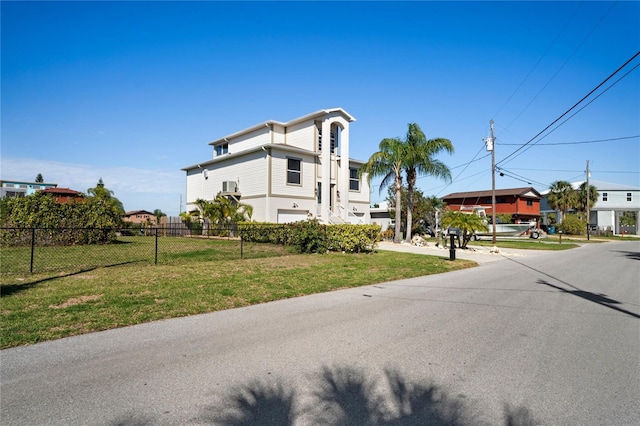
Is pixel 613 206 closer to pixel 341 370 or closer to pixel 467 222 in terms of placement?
pixel 467 222

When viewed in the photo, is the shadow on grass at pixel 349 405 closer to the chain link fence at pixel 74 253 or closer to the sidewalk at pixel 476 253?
the chain link fence at pixel 74 253

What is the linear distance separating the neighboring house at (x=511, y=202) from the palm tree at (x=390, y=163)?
26.8m

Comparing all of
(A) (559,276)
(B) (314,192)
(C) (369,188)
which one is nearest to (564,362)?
(A) (559,276)

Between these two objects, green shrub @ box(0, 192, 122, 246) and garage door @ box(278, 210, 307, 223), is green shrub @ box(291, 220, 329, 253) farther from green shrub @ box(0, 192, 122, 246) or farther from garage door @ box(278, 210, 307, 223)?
garage door @ box(278, 210, 307, 223)

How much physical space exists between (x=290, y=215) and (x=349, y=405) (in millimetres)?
24177

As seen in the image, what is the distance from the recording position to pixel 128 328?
568 centimetres

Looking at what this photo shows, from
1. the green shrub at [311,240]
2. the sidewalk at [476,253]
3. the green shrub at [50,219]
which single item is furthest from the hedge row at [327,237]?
the green shrub at [50,219]

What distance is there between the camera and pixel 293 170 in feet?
89.7

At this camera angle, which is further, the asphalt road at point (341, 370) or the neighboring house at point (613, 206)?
the neighboring house at point (613, 206)

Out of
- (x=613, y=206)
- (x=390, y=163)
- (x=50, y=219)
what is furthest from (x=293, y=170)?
(x=613, y=206)

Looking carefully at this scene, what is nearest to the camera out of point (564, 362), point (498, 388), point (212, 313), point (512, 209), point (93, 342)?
point (498, 388)

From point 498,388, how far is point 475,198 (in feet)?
191

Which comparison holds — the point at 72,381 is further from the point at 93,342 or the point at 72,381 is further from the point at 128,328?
the point at 128,328

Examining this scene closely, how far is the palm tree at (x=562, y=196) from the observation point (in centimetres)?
5262
